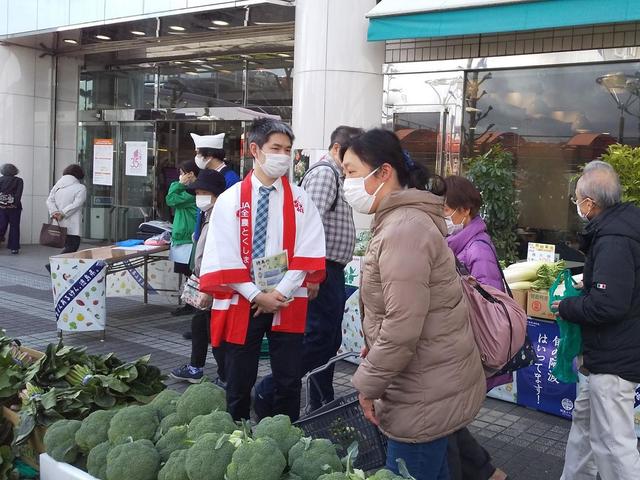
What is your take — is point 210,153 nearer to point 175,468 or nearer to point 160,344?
point 160,344

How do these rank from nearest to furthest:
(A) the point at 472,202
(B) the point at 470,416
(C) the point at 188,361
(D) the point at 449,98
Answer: (B) the point at 470,416, (A) the point at 472,202, (C) the point at 188,361, (D) the point at 449,98

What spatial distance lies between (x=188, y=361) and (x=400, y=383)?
14.6ft

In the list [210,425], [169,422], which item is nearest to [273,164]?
[169,422]

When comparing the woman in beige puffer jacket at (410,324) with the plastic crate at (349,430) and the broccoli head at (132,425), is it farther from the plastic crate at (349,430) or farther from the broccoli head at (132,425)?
the broccoli head at (132,425)

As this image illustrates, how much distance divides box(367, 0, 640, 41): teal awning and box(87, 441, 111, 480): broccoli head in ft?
20.8

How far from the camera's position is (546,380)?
526 cm

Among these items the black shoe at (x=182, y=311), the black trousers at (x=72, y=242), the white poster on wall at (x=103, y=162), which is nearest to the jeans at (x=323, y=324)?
the black shoe at (x=182, y=311)

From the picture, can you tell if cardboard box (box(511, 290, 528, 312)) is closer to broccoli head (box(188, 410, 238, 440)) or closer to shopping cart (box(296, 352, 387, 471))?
shopping cart (box(296, 352, 387, 471))

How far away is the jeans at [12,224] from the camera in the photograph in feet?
45.1

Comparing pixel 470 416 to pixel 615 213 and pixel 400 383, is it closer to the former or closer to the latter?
pixel 400 383

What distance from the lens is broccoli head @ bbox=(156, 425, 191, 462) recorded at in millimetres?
2332

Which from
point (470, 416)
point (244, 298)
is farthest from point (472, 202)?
point (470, 416)

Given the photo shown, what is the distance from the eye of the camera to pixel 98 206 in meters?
15.8

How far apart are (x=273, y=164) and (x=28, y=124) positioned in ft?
41.9
